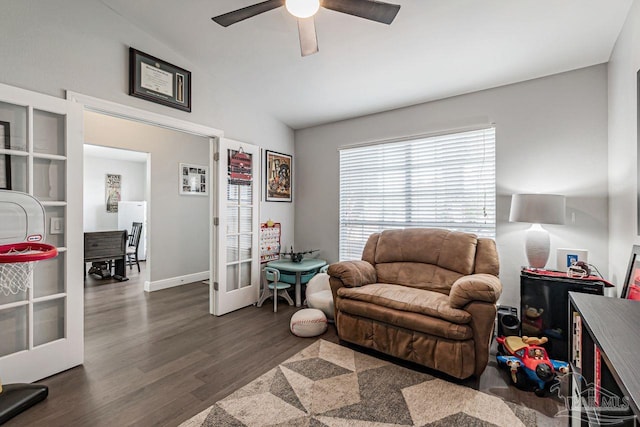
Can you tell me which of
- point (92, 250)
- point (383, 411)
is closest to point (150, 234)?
point (92, 250)

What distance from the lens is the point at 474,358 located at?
2.07m

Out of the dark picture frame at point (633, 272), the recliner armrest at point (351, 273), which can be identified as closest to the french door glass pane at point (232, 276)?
the recliner armrest at point (351, 273)

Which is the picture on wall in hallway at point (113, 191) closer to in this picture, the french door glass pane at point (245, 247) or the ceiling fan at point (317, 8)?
the french door glass pane at point (245, 247)

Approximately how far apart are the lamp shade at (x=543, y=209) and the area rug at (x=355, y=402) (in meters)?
1.41

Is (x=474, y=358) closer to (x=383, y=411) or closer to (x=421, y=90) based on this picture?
(x=383, y=411)

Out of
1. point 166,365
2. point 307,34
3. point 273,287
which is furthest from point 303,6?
point 273,287

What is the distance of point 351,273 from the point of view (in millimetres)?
2711

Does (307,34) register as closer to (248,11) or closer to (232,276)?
(248,11)

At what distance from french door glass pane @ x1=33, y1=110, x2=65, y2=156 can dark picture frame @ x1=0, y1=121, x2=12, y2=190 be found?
5.2 inches

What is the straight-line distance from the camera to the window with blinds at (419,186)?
3143 mm

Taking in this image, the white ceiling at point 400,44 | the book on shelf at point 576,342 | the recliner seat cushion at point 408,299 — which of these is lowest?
the recliner seat cushion at point 408,299

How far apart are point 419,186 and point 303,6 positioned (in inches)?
94.6

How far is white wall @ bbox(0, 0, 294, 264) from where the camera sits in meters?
2.05

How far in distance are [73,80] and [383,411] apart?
3.25 metres
